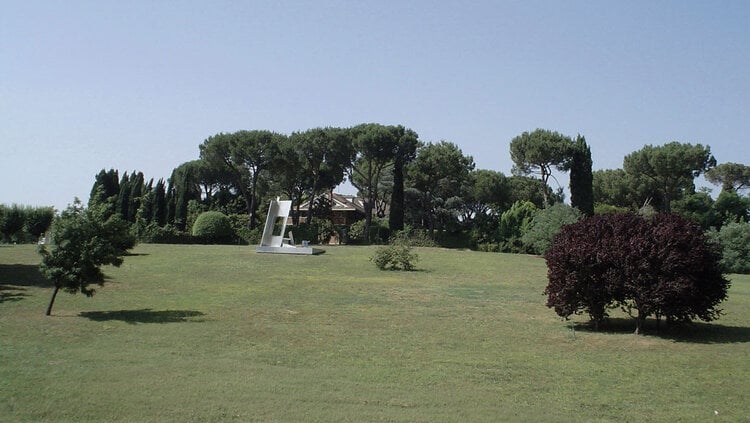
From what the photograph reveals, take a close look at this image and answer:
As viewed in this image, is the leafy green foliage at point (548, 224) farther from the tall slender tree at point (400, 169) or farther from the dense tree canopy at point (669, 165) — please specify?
the dense tree canopy at point (669, 165)

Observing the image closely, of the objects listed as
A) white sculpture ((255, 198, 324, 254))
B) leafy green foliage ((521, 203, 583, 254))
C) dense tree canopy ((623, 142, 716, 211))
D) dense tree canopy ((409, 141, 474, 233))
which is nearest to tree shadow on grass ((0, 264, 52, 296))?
white sculpture ((255, 198, 324, 254))

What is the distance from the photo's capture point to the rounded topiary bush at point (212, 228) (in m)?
47.1

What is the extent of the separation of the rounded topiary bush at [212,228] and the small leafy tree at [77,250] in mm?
32176

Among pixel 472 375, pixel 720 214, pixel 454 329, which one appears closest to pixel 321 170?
pixel 720 214

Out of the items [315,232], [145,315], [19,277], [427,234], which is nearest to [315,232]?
[315,232]

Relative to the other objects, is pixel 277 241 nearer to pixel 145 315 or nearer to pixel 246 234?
pixel 246 234

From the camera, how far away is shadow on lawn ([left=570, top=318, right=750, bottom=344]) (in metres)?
13.5

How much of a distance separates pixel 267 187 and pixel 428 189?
63.9ft

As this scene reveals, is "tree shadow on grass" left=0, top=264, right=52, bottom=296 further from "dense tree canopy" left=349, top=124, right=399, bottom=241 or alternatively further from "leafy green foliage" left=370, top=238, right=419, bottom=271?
"dense tree canopy" left=349, top=124, right=399, bottom=241

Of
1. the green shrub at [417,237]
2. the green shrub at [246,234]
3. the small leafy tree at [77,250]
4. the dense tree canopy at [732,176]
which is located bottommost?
the small leafy tree at [77,250]

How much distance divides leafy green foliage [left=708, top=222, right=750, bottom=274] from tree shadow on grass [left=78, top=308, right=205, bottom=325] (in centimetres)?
3052

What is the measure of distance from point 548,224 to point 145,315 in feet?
96.5

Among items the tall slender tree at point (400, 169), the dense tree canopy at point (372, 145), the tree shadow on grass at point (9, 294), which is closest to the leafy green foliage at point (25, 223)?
the tree shadow on grass at point (9, 294)

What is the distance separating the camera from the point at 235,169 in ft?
183
